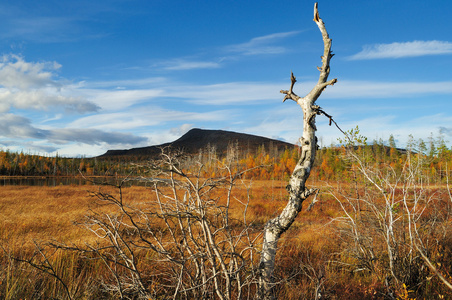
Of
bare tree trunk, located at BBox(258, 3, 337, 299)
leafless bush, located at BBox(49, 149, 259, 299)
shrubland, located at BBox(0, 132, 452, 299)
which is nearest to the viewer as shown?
leafless bush, located at BBox(49, 149, 259, 299)

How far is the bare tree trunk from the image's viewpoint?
324cm

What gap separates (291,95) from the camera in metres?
3.71

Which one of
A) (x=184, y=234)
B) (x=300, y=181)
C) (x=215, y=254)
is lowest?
(x=215, y=254)

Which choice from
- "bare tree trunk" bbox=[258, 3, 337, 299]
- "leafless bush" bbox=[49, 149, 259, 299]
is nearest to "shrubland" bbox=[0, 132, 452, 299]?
"leafless bush" bbox=[49, 149, 259, 299]

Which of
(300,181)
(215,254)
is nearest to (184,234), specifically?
(215,254)

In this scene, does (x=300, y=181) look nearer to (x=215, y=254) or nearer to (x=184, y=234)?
(x=215, y=254)

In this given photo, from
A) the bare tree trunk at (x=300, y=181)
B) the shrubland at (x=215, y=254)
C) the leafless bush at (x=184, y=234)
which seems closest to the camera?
the leafless bush at (x=184, y=234)

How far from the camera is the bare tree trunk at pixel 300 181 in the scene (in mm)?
3236

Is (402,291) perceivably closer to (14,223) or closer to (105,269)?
(105,269)

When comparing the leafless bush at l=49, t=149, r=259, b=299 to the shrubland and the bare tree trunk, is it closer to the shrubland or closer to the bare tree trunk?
the shrubland

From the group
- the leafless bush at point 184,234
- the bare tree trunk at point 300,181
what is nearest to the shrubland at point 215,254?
the leafless bush at point 184,234

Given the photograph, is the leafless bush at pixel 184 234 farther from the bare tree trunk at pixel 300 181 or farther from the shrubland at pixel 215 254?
the bare tree trunk at pixel 300 181

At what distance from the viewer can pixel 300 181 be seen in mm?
3287

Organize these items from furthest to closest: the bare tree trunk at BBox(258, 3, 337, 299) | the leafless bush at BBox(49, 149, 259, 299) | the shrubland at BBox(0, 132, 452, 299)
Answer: the bare tree trunk at BBox(258, 3, 337, 299) → the shrubland at BBox(0, 132, 452, 299) → the leafless bush at BBox(49, 149, 259, 299)
